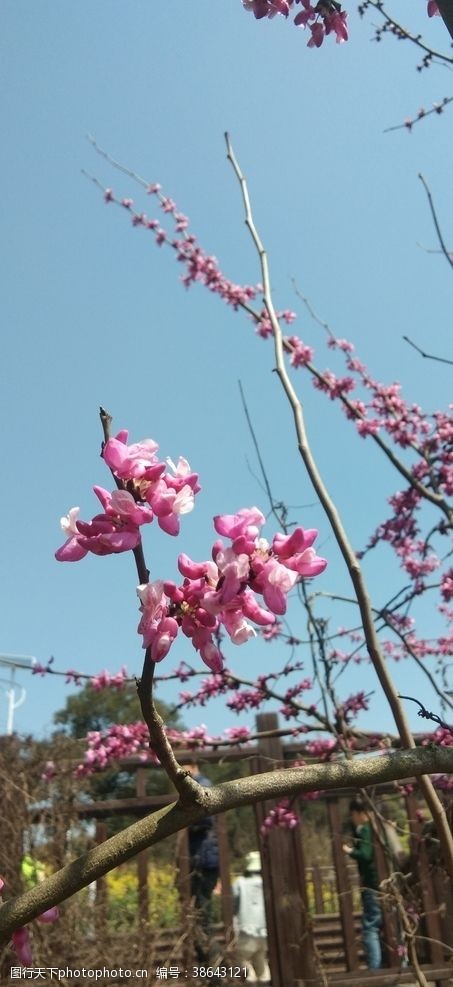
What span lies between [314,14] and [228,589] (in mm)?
1942

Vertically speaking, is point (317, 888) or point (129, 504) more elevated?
point (129, 504)

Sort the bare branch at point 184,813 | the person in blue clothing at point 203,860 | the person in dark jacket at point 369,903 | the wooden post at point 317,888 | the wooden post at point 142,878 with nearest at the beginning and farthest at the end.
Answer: the bare branch at point 184,813 → the wooden post at point 142,878 → the person in blue clothing at point 203,860 → the person in dark jacket at point 369,903 → the wooden post at point 317,888

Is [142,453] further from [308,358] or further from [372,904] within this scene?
[372,904]

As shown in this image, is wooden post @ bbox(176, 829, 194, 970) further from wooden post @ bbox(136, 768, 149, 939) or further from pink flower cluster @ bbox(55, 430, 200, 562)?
pink flower cluster @ bbox(55, 430, 200, 562)

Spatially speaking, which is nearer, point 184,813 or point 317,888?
point 184,813

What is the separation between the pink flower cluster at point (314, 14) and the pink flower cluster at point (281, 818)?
3.50 meters

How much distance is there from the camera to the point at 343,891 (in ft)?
12.1

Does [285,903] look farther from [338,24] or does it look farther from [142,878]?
[338,24]

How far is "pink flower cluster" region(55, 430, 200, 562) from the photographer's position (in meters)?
0.92

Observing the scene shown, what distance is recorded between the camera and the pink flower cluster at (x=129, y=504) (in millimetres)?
919

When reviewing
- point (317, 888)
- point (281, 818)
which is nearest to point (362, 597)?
point (281, 818)

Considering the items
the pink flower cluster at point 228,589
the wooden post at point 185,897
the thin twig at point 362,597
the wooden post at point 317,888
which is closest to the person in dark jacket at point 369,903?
the wooden post at point 317,888

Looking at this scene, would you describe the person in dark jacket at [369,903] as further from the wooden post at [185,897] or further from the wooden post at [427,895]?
the wooden post at [185,897]

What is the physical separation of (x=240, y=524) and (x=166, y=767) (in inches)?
12.6
